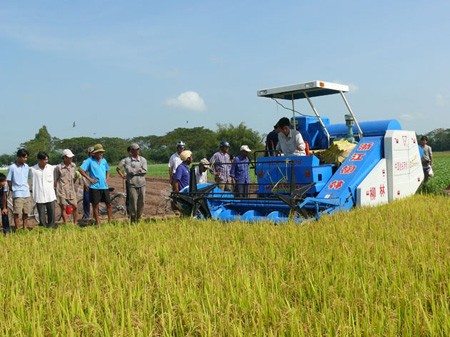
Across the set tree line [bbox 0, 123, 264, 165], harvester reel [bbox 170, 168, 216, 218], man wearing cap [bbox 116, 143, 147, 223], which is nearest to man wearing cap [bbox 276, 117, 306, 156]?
harvester reel [bbox 170, 168, 216, 218]

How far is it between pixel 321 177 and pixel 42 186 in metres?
4.86

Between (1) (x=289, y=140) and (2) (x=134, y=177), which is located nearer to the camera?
(1) (x=289, y=140)

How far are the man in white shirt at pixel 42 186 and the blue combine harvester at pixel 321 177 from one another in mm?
2500

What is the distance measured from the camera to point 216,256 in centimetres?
465

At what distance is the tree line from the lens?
266ft

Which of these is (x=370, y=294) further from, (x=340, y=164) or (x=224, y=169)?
(x=224, y=169)

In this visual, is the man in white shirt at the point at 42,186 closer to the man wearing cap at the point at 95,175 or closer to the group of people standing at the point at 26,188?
the group of people standing at the point at 26,188

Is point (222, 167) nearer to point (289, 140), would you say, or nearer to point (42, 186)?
point (289, 140)

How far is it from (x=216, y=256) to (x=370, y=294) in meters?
1.73

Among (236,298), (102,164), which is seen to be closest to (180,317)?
(236,298)

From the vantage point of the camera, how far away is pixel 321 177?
7625 millimetres

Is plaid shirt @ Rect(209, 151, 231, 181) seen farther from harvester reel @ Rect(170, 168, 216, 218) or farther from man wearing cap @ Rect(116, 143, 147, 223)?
harvester reel @ Rect(170, 168, 216, 218)

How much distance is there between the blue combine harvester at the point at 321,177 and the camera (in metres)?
7.01

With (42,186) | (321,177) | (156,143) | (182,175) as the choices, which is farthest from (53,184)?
(156,143)
